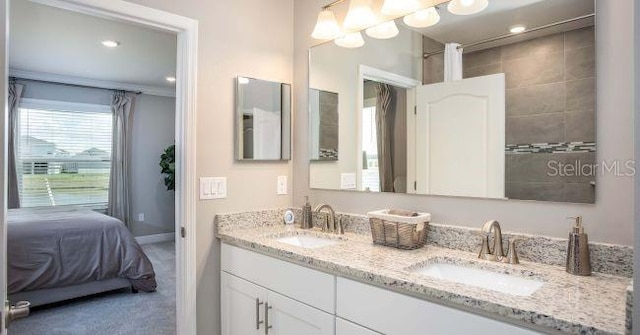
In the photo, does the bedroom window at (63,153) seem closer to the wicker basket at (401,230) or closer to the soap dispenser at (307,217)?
the soap dispenser at (307,217)

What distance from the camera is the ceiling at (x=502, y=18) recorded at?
1.35 metres

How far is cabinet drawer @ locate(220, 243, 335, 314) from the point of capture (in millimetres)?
1442

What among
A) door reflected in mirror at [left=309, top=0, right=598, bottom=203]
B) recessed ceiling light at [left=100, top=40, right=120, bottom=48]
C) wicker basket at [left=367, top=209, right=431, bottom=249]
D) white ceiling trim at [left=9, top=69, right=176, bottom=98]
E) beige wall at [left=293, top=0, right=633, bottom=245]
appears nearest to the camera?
beige wall at [left=293, top=0, right=633, bottom=245]

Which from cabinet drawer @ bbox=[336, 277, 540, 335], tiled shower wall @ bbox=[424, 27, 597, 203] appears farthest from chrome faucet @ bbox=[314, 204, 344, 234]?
tiled shower wall @ bbox=[424, 27, 597, 203]

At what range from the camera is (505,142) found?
150 centimetres

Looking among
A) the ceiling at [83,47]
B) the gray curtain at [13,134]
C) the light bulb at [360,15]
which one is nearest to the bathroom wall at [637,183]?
the light bulb at [360,15]

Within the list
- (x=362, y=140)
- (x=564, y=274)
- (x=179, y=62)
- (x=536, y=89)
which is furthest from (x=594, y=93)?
(x=179, y=62)

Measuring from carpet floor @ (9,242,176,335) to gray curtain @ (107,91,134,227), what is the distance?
7.09 feet

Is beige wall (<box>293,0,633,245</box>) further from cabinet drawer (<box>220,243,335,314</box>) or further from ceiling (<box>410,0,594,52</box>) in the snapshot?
cabinet drawer (<box>220,243,335,314</box>)

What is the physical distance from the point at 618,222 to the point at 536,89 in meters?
0.54

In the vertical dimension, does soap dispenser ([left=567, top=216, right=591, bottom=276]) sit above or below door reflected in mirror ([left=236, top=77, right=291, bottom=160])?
below

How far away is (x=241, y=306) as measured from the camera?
187 cm

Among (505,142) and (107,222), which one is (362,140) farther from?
(107,222)

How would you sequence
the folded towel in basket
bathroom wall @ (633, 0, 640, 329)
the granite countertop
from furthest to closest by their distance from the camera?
the folded towel in basket → the granite countertop → bathroom wall @ (633, 0, 640, 329)
